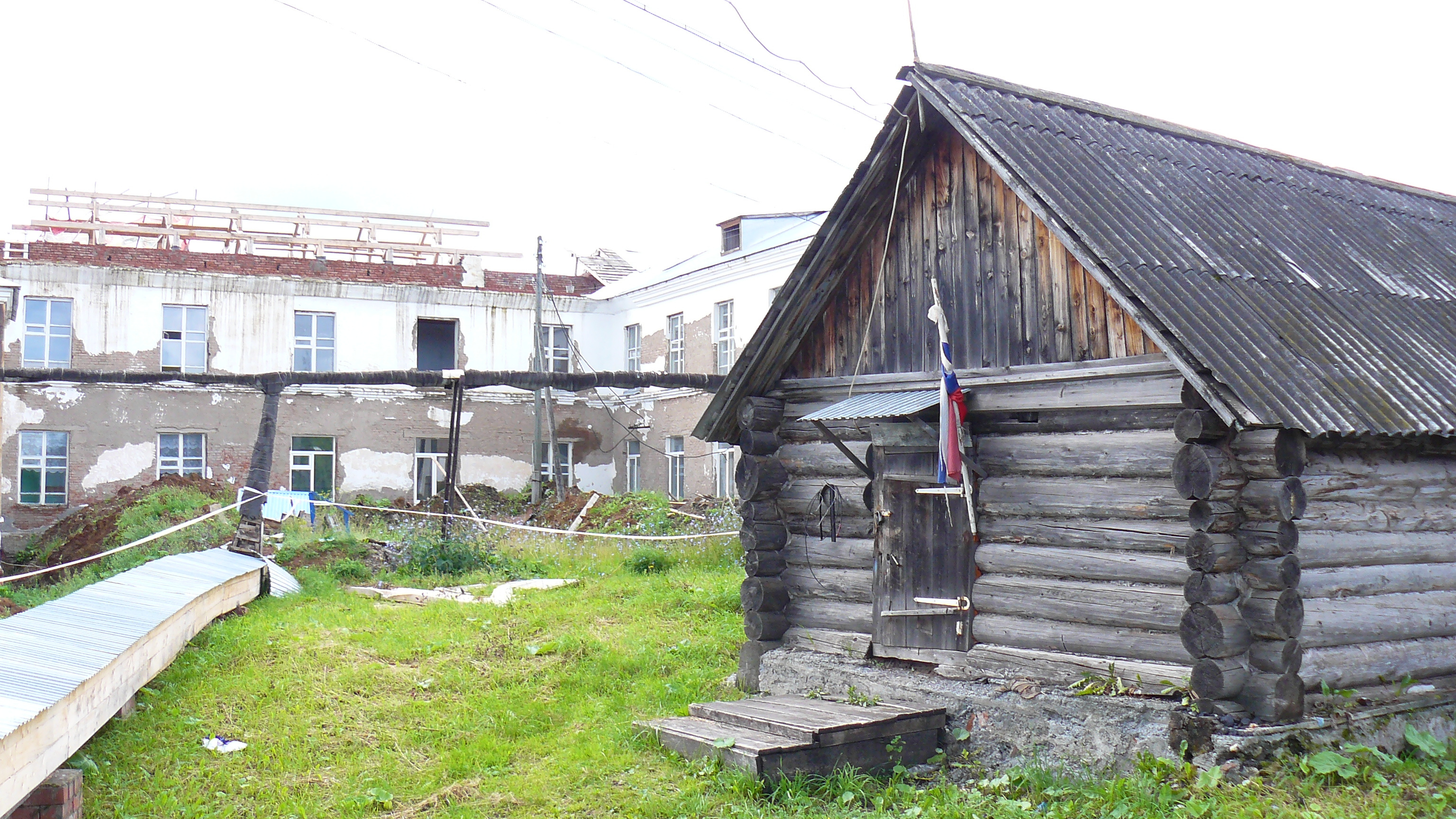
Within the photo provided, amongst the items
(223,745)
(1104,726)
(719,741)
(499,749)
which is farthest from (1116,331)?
(223,745)

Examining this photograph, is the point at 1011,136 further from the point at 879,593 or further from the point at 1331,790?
the point at 1331,790

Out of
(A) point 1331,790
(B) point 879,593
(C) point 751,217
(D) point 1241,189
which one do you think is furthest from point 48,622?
(C) point 751,217

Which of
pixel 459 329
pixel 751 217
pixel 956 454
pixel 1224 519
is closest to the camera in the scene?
pixel 1224 519

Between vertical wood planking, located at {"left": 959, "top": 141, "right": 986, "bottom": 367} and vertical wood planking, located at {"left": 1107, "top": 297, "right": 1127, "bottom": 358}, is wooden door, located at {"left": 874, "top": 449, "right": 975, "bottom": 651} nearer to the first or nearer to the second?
vertical wood planking, located at {"left": 959, "top": 141, "right": 986, "bottom": 367}

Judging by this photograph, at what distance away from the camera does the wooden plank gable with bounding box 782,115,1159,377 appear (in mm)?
8195

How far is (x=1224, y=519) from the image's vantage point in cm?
718

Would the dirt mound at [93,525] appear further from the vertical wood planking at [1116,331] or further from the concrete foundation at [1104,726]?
the vertical wood planking at [1116,331]

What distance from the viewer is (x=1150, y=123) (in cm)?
1036

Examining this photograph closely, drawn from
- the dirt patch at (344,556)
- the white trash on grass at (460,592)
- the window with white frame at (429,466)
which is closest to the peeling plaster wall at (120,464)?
the window with white frame at (429,466)

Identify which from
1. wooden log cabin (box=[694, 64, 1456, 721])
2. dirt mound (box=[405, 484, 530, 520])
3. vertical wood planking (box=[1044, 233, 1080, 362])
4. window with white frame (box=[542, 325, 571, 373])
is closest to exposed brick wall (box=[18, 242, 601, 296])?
window with white frame (box=[542, 325, 571, 373])

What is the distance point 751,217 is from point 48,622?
821 inches

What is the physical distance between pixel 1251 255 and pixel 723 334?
64.8ft

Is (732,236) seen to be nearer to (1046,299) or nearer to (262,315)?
(262,315)

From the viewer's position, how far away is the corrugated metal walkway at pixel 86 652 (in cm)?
609
